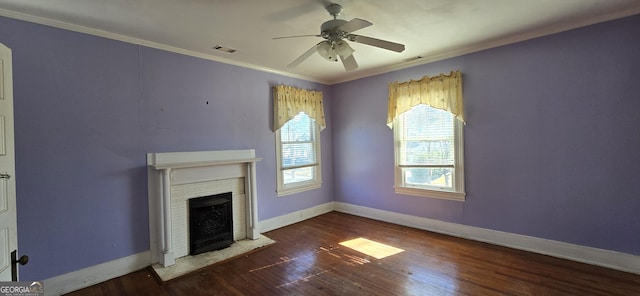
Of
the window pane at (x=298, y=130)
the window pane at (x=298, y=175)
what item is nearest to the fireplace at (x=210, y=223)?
the window pane at (x=298, y=175)

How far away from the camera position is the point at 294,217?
4.82 m

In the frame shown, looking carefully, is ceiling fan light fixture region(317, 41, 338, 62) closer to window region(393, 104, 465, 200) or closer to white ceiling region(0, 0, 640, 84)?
white ceiling region(0, 0, 640, 84)

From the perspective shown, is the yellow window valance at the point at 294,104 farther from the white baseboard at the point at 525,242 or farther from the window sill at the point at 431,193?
the white baseboard at the point at 525,242

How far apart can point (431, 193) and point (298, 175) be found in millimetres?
2202

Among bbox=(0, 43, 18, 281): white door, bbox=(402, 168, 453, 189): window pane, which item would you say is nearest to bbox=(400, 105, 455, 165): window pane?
bbox=(402, 168, 453, 189): window pane

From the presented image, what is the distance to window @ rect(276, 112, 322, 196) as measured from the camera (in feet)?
15.3

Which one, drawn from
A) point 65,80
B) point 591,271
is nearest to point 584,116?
point 591,271

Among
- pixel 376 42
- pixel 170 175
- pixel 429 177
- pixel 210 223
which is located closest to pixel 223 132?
pixel 170 175

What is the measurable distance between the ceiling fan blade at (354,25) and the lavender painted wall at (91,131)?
2.27 metres

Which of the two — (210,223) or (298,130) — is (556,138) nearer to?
(298,130)

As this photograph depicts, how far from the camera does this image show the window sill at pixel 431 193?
3.92m

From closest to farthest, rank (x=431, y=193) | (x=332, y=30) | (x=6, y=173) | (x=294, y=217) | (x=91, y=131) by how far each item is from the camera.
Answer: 1. (x=6, y=173)
2. (x=332, y=30)
3. (x=91, y=131)
4. (x=431, y=193)
5. (x=294, y=217)

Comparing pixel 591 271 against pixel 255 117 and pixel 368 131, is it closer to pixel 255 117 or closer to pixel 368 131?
pixel 368 131

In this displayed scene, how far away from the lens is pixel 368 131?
4926mm
